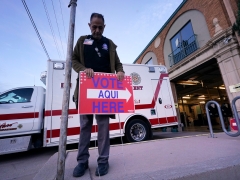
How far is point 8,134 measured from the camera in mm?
3727

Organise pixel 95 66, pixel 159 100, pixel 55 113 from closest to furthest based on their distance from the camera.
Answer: pixel 95 66
pixel 55 113
pixel 159 100

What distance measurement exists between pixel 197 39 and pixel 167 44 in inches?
98.4

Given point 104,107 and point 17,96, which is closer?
point 104,107

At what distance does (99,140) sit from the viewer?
1725 mm

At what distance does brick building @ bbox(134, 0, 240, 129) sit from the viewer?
6070 millimetres

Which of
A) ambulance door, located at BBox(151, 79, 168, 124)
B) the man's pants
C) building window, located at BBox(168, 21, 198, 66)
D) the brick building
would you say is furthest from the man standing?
building window, located at BBox(168, 21, 198, 66)

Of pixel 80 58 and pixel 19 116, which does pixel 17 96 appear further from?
pixel 80 58

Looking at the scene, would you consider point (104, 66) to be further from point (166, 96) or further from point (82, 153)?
point (166, 96)

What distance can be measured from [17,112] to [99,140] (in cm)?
349

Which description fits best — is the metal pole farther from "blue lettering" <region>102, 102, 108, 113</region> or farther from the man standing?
"blue lettering" <region>102, 102, 108, 113</region>

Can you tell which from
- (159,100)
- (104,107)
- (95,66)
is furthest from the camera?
(159,100)

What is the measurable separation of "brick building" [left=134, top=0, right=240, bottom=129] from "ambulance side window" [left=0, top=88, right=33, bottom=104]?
317 inches

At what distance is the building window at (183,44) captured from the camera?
833 cm

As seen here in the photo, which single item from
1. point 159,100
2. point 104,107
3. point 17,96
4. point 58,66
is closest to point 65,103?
point 104,107
